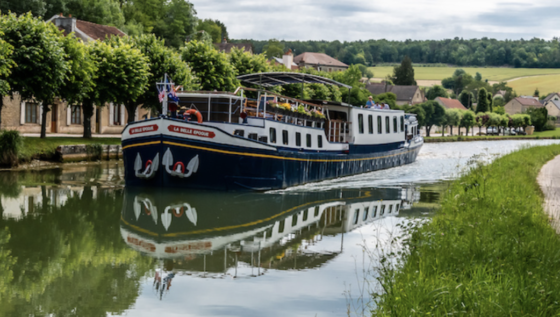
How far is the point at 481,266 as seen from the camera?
7.99 meters

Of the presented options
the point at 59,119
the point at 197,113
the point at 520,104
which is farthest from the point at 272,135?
the point at 520,104

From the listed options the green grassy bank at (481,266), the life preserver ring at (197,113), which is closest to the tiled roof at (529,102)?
the life preserver ring at (197,113)

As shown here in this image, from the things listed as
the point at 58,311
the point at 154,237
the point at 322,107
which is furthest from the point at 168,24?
the point at 58,311

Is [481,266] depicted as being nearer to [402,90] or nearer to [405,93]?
[405,93]

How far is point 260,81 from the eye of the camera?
25.6 m

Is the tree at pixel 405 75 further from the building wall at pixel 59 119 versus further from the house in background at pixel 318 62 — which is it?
the building wall at pixel 59 119

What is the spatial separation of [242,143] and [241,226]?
5.20 meters

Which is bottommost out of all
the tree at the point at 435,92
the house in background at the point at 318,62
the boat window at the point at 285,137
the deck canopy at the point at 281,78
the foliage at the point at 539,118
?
the foliage at the point at 539,118

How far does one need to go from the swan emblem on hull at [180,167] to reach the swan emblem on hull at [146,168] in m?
0.31

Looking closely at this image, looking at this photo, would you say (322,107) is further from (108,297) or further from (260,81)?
(108,297)

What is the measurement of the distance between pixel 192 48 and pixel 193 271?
116ft

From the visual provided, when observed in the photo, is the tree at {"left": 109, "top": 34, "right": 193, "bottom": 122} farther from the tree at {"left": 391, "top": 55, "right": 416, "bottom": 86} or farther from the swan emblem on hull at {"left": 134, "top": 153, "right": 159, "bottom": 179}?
the tree at {"left": 391, "top": 55, "right": 416, "bottom": 86}

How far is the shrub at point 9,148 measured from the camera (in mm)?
26672

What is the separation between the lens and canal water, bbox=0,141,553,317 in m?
8.92
